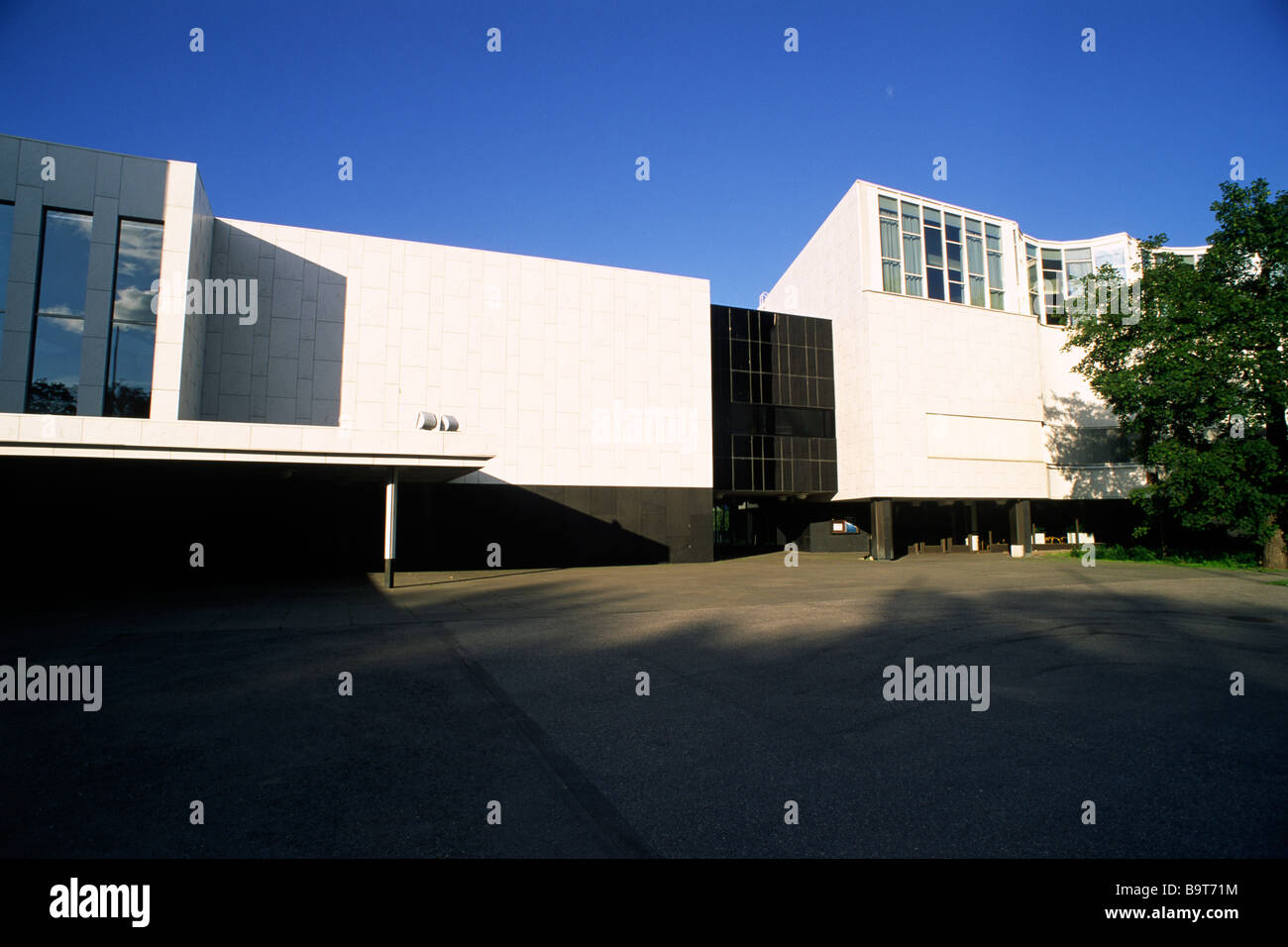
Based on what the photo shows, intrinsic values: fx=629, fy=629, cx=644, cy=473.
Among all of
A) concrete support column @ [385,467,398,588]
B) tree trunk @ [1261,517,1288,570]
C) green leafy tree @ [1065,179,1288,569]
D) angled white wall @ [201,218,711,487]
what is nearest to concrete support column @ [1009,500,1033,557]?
green leafy tree @ [1065,179,1288,569]

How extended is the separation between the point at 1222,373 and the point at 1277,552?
7.60 m

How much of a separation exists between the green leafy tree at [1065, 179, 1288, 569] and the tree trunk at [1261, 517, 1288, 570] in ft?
0.13

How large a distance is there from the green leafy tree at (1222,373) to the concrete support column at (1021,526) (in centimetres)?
773

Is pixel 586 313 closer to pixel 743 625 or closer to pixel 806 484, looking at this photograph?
pixel 806 484

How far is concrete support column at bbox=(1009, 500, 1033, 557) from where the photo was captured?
119 feet

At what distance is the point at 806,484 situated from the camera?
36.1 meters

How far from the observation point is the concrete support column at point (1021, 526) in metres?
36.3

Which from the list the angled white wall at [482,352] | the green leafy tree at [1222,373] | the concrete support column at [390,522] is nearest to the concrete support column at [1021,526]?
the green leafy tree at [1222,373]

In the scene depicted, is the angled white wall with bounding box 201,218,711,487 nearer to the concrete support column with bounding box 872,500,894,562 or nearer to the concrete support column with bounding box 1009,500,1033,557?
the concrete support column with bounding box 872,500,894,562

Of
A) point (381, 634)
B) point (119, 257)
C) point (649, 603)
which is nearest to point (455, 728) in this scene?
point (381, 634)

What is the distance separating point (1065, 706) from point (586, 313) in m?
25.6

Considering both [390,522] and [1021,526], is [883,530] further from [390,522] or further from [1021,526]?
[390,522]

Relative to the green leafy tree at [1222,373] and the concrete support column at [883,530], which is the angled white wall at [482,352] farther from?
the green leafy tree at [1222,373]

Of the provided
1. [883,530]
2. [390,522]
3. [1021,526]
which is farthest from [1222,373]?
[390,522]
